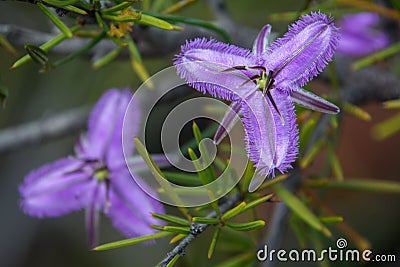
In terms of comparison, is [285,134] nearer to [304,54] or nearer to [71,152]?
[304,54]

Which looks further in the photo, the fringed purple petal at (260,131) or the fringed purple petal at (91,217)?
the fringed purple petal at (91,217)

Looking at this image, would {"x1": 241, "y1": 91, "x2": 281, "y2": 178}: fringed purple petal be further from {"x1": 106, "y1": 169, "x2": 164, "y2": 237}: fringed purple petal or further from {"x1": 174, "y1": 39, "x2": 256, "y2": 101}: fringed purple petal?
{"x1": 106, "y1": 169, "x2": 164, "y2": 237}: fringed purple petal

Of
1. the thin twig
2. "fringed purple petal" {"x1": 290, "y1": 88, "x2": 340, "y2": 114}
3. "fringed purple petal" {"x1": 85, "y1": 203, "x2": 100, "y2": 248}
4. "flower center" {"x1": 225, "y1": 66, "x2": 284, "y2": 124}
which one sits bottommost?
the thin twig

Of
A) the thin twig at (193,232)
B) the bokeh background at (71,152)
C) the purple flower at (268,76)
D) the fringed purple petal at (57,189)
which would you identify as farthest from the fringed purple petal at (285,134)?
the bokeh background at (71,152)

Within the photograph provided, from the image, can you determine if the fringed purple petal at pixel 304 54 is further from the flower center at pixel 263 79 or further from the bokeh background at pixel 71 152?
the bokeh background at pixel 71 152

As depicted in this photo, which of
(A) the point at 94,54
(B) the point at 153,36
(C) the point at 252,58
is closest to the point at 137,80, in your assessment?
(A) the point at 94,54

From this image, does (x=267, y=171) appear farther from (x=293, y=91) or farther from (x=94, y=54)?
(x=94, y=54)

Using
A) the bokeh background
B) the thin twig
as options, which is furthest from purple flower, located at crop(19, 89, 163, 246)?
the bokeh background

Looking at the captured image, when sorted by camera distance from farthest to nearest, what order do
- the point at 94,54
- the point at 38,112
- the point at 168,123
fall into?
the point at 38,112
the point at 94,54
the point at 168,123
